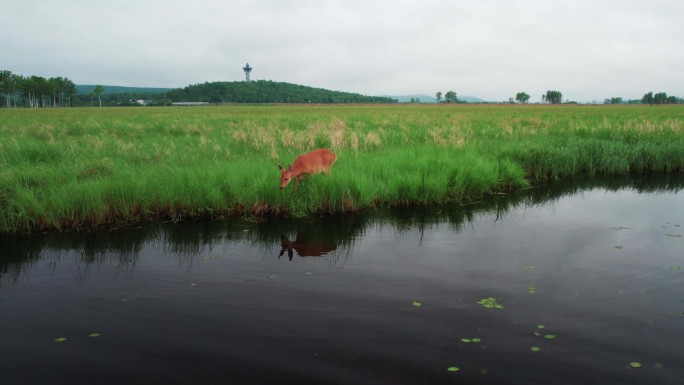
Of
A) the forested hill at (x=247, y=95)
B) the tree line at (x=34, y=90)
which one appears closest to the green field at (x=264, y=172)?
the tree line at (x=34, y=90)

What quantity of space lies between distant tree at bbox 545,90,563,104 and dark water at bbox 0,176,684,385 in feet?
572

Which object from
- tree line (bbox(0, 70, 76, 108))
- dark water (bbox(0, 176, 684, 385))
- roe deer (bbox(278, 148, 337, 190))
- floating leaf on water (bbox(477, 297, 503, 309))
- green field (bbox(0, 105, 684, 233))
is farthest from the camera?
tree line (bbox(0, 70, 76, 108))

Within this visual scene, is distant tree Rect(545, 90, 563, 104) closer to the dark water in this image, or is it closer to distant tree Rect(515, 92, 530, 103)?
distant tree Rect(515, 92, 530, 103)

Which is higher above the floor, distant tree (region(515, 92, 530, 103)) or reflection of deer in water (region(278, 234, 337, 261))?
distant tree (region(515, 92, 530, 103))

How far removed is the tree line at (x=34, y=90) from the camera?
390 ft

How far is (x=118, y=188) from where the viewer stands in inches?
365

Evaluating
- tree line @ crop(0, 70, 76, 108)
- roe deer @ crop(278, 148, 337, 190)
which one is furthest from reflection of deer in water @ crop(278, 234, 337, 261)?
tree line @ crop(0, 70, 76, 108)

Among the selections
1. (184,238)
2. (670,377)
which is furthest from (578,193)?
(184,238)

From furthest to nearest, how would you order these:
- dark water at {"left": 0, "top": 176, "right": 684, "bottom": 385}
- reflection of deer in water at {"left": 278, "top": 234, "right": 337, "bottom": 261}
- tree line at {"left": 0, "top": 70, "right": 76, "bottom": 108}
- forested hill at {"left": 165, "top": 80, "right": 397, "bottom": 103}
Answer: forested hill at {"left": 165, "top": 80, "right": 397, "bottom": 103} < tree line at {"left": 0, "top": 70, "right": 76, "bottom": 108} < reflection of deer in water at {"left": 278, "top": 234, "right": 337, "bottom": 261} < dark water at {"left": 0, "top": 176, "right": 684, "bottom": 385}

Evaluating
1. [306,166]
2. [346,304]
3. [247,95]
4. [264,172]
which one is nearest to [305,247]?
[346,304]

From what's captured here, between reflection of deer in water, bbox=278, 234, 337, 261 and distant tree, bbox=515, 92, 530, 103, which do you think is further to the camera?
distant tree, bbox=515, 92, 530, 103

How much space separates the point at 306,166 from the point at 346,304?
5.35 metres

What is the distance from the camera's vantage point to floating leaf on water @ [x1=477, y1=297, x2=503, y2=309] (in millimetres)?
5344

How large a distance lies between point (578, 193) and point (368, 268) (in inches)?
333
